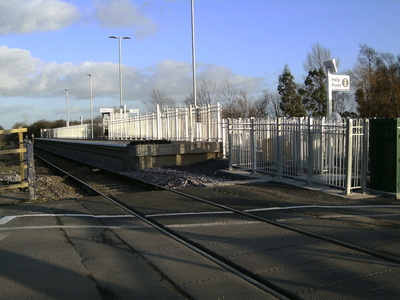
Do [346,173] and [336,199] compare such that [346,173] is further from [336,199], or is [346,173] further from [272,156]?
[272,156]

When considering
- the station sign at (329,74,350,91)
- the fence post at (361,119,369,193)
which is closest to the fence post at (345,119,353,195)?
the fence post at (361,119,369,193)

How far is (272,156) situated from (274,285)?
8.87 metres

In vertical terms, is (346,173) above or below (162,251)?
above

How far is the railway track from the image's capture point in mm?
4508

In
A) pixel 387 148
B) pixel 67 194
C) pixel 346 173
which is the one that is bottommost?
pixel 67 194

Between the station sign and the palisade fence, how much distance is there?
2734mm

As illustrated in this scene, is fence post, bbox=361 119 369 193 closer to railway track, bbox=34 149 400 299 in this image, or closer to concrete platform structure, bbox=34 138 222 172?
railway track, bbox=34 149 400 299

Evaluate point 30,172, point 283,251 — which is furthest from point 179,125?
point 283,251

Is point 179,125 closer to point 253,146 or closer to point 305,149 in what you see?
point 253,146

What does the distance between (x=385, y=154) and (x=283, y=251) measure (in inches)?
209

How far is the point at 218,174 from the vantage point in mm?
15016

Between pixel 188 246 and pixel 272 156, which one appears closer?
pixel 188 246

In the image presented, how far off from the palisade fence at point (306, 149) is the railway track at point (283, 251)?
2786 mm

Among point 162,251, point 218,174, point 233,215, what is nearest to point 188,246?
point 162,251
